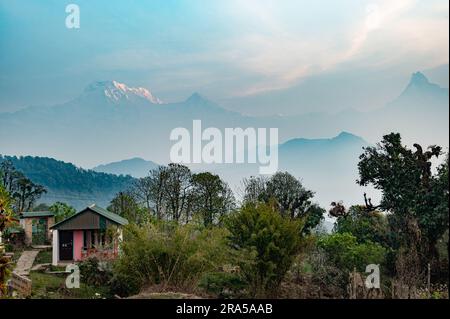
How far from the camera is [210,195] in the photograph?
12953mm

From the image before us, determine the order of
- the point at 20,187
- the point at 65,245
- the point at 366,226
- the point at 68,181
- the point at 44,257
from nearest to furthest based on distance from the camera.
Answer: the point at 366,226 < the point at 65,245 < the point at 44,257 < the point at 20,187 < the point at 68,181

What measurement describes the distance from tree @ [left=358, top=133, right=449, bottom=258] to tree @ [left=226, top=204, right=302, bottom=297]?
2639 mm

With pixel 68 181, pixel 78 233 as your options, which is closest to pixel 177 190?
pixel 78 233

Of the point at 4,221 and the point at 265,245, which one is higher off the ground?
the point at 4,221

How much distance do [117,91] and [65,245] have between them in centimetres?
459

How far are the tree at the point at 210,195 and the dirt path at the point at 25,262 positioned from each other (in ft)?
14.0

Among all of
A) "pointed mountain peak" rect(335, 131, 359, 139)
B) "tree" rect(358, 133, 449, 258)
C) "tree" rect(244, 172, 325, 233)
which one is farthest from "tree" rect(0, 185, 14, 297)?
"pointed mountain peak" rect(335, 131, 359, 139)

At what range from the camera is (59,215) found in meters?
17.9

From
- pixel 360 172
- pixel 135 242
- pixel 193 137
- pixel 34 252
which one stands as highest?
pixel 193 137

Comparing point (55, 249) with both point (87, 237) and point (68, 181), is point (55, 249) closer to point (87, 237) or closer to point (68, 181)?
point (87, 237)

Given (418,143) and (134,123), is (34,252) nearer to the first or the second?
(134,123)

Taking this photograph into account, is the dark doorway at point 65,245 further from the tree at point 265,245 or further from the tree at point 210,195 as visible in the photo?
the tree at point 265,245

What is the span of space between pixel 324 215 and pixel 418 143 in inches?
166
